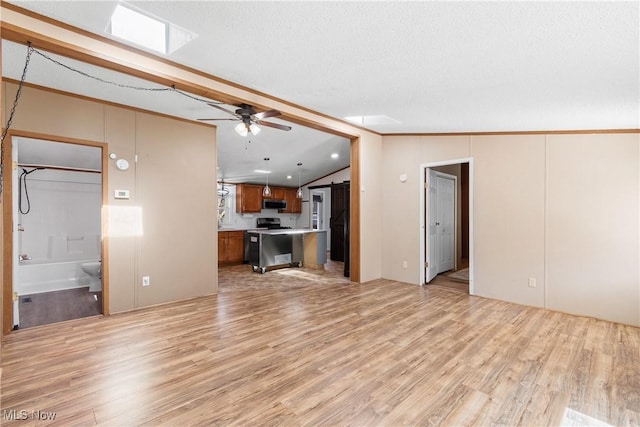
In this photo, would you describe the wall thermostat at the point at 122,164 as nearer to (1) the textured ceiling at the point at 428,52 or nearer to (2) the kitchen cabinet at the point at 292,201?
(1) the textured ceiling at the point at 428,52

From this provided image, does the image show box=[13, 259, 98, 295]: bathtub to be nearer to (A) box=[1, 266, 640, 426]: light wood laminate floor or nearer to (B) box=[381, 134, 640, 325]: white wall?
(A) box=[1, 266, 640, 426]: light wood laminate floor

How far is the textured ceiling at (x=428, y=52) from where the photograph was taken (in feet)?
6.36

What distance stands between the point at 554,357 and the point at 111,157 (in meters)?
4.97

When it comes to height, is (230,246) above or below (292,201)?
below

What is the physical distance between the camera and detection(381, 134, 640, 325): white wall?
11.7 ft

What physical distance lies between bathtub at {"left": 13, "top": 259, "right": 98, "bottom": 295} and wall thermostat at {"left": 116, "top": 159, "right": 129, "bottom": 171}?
2.59 metres

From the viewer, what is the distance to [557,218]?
396cm

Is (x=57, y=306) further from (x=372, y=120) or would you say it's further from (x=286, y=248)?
(x=372, y=120)

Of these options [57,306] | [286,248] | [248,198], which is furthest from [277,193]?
[57,306]

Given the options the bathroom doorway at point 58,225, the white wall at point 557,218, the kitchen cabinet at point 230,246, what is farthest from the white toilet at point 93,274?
the white wall at point 557,218

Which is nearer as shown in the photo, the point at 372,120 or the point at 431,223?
the point at 372,120

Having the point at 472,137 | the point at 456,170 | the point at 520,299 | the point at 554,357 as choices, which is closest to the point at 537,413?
the point at 554,357

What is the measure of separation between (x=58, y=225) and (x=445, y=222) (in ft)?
23.2

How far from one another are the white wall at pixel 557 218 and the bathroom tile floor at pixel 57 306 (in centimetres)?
531
